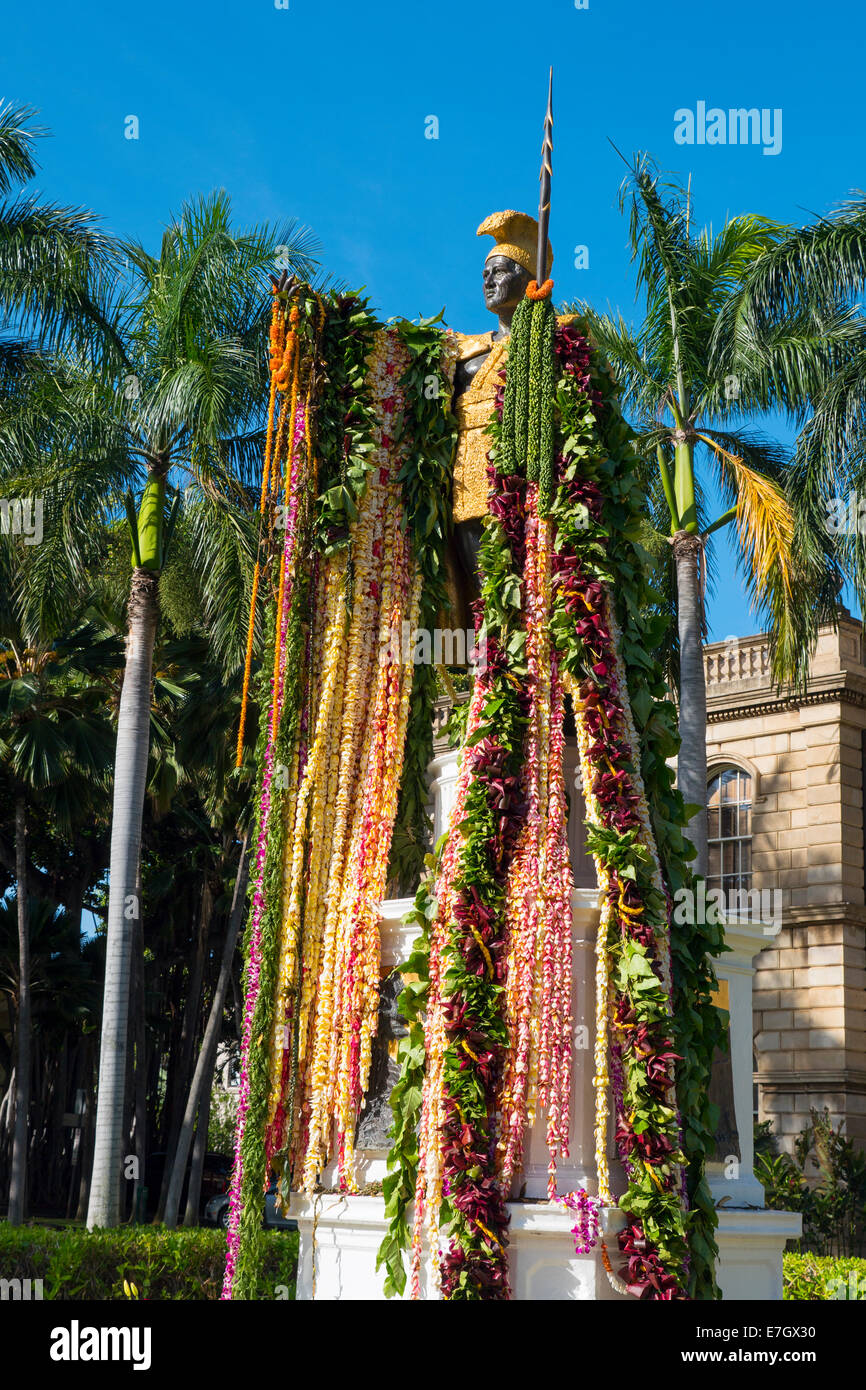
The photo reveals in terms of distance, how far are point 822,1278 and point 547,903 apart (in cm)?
735

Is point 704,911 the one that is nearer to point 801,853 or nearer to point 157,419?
point 157,419

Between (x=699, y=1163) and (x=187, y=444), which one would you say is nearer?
(x=699, y=1163)

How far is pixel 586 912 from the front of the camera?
7.49 meters

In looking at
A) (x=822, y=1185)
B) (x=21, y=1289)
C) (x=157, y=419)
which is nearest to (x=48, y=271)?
(x=157, y=419)

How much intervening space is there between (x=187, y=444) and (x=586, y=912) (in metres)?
11.2

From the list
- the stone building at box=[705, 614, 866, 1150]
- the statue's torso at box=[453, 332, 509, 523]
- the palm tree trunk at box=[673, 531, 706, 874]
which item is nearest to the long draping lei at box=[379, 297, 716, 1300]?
the statue's torso at box=[453, 332, 509, 523]

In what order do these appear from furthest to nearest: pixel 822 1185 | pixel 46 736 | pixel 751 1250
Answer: pixel 822 1185, pixel 46 736, pixel 751 1250

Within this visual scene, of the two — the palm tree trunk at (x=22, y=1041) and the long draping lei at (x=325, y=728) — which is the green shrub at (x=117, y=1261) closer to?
the long draping lei at (x=325, y=728)

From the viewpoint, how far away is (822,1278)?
1275 centimetres

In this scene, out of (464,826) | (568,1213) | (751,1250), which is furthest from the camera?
(751,1250)

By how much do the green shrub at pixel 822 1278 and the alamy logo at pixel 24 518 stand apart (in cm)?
1086
